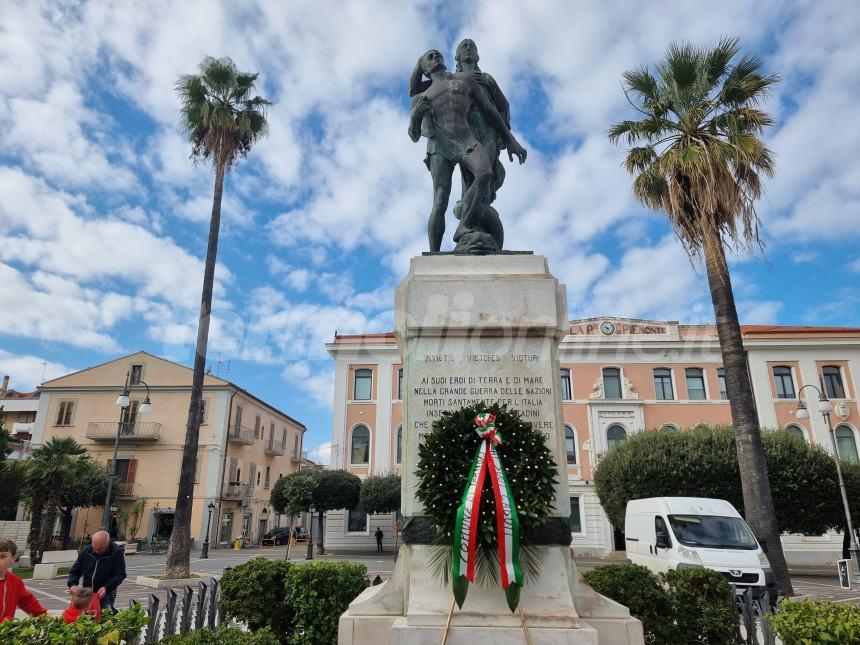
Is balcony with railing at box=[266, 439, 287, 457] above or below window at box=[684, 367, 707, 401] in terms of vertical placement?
below

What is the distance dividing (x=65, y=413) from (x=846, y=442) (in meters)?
49.0

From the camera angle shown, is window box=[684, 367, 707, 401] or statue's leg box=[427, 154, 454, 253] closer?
statue's leg box=[427, 154, 454, 253]

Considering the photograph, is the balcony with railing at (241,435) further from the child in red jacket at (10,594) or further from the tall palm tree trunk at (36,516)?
the child in red jacket at (10,594)

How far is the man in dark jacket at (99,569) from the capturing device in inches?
276

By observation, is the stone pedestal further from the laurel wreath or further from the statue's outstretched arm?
the statue's outstretched arm

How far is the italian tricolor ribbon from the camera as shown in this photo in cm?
412

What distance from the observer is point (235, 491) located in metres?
42.1

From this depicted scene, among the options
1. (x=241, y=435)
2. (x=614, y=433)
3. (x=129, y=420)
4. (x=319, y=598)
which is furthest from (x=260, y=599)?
(x=241, y=435)

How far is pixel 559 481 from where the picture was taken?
16.1ft

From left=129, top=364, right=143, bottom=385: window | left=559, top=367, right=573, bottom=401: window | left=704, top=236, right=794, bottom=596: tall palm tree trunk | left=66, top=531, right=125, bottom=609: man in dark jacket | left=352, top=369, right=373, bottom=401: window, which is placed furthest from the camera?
left=129, top=364, right=143, bottom=385: window

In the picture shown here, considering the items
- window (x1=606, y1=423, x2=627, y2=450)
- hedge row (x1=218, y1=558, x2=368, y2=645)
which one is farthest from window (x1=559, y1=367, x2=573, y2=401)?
hedge row (x1=218, y1=558, x2=368, y2=645)

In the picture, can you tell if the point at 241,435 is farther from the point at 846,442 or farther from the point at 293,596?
the point at 293,596

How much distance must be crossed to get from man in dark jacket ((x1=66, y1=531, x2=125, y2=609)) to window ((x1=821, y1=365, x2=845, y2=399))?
37.2 m

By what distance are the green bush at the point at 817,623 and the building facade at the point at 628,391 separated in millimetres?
29648
